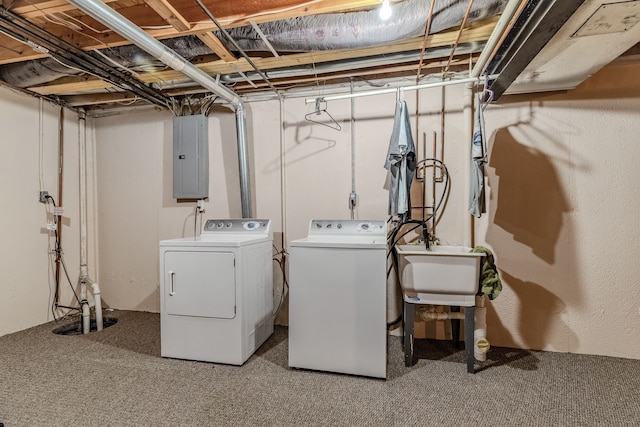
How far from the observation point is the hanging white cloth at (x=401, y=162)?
89.0 inches

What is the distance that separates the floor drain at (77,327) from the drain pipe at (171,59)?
1.79 meters

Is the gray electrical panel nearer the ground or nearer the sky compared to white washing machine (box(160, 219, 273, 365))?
nearer the sky

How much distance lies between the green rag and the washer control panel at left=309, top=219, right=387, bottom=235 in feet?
2.31

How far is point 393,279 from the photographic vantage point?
9.09 feet

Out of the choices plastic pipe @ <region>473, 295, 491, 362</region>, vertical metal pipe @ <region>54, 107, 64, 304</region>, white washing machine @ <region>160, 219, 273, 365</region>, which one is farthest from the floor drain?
plastic pipe @ <region>473, 295, 491, 362</region>

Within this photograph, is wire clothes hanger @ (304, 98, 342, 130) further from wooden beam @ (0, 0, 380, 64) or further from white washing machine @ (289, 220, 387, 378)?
white washing machine @ (289, 220, 387, 378)

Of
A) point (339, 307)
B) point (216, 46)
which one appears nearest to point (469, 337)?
point (339, 307)

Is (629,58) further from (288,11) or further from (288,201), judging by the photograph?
(288,201)

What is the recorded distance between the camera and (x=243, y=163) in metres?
2.90

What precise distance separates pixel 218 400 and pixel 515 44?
104 inches

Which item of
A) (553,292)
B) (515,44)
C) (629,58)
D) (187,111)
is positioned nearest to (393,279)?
(553,292)

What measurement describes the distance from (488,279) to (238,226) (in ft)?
6.63

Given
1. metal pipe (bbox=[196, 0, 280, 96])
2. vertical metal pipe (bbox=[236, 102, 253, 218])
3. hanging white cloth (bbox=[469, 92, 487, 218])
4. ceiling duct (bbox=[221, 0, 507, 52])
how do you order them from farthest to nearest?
vertical metal pipe (bbox=[236, 102, 253, 218])
hanging white cloth (bbox=[469, 92, 487, 218])
ceiling duct (bbox=[221, 0, 507, 52])
metal pipe (bbox=[196, 0, 280, 96])

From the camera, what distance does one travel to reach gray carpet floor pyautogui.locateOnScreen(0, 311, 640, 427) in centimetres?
166
